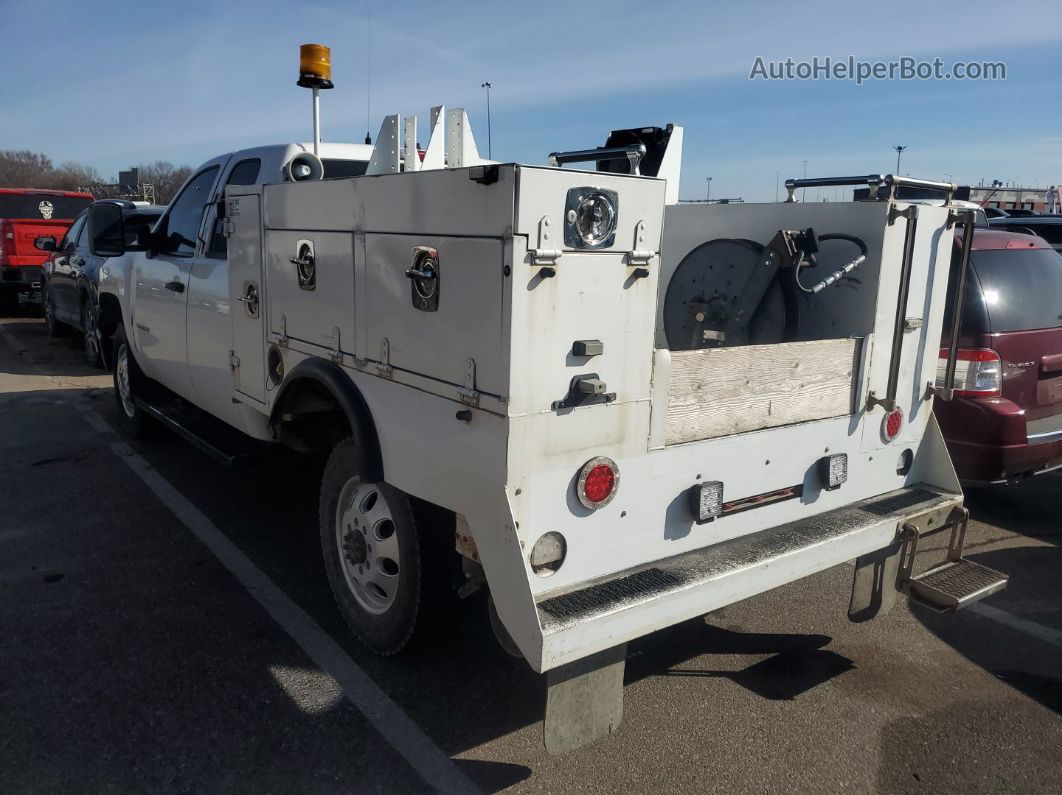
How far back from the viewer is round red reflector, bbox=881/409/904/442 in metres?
3.64

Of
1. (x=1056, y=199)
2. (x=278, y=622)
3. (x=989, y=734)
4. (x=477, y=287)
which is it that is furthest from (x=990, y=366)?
(x=1056, y=199)

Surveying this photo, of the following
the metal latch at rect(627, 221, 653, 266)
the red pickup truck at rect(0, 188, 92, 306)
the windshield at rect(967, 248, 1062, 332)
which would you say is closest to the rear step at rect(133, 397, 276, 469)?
the metal latch at rect(627, 221, 653, 266)

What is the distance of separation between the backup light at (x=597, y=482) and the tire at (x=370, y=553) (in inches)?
29.2

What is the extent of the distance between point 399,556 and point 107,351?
542cm

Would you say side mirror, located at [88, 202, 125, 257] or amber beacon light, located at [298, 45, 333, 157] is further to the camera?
side mirror, located at [88, 202, 125, 257]

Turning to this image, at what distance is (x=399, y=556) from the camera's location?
3232mm

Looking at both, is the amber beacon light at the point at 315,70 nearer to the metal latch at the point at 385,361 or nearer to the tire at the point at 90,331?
the metal latch at the point at 385,361

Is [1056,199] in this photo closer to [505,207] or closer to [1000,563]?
[1000,563]

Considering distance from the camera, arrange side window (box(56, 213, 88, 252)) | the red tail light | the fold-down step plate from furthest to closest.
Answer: the red tail light, side window (box(56, 213, 88, 252)), the fold-down step plate

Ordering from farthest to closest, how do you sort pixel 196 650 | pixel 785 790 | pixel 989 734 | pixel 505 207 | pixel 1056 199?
pixel 1056 199, pixel 196 650, pixel 989 734, pixel 785 790, pixel 505 207

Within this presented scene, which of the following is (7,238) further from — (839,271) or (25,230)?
(839,271)

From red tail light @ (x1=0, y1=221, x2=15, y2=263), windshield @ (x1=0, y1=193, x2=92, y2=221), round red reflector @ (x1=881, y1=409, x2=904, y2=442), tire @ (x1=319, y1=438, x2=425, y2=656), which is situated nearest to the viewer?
tire @ (x1=319, y1=438, x2=425, y2=656)

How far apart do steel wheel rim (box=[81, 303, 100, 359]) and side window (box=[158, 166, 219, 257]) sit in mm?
5383

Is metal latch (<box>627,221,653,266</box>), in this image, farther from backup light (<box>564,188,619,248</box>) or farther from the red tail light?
the red tail light
